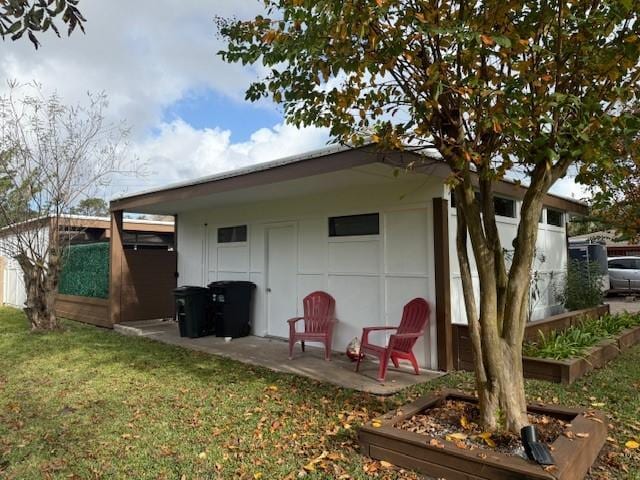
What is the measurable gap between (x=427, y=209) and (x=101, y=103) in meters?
7.07

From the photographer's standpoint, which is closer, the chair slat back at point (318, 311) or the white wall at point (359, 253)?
the white wall at point (359, 253)

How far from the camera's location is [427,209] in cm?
617

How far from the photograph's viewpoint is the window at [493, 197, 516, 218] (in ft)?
25.1

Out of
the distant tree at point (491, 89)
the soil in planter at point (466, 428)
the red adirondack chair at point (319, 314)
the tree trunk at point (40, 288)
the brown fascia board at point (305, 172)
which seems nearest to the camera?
the distant tree at point (491, 89)

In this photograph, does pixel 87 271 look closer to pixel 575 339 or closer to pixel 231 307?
Result: pixel 231 307

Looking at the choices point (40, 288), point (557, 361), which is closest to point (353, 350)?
point (557, 361)

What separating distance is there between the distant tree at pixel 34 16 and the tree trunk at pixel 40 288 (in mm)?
7939

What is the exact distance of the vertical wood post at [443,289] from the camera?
5.84 metres

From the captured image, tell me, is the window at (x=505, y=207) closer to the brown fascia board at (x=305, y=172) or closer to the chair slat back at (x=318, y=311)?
the brown fascia board at (x=305, y=172)

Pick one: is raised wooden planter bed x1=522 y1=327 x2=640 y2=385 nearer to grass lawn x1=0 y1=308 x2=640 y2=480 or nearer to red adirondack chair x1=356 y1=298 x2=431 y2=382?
grass lawn x1=0 y1=308 x2=640 y2=480

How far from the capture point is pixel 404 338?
561 cm

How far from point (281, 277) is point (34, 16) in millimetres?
6382

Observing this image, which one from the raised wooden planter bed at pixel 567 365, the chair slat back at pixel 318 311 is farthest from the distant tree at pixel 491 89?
the chair slat back at pixel 318 311

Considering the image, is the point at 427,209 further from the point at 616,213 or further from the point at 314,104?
the point at 616,213
